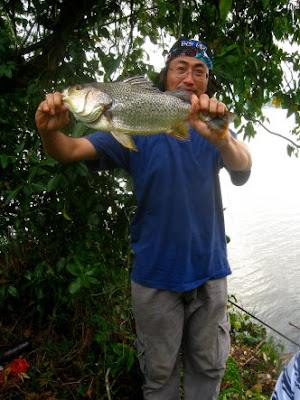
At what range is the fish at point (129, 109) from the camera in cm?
148

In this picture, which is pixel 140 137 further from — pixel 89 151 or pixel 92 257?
pixel 92 257

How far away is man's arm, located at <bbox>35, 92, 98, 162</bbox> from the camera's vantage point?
1.52m

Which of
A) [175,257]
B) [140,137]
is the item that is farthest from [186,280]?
[140,137]

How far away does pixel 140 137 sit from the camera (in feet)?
6.40

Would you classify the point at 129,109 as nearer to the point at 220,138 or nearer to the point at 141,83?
the point at 141,83

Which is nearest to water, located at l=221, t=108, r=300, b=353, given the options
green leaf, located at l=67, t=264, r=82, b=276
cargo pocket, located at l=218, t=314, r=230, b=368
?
cargo pocket, located at l=218, t=314, r=230, b=368

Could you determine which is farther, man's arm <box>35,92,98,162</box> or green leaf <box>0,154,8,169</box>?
green leaf <box>0,154,8,169</box>

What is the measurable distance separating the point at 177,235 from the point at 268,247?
3.26 m

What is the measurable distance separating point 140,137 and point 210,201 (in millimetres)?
523

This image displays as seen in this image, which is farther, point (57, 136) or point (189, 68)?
point (189, 68)

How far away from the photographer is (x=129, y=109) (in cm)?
152

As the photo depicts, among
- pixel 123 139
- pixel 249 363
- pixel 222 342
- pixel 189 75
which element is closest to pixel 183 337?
pixel 222 342

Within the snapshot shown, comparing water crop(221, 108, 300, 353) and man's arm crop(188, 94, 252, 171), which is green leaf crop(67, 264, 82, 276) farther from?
water crop(221, 108, 300, 353)

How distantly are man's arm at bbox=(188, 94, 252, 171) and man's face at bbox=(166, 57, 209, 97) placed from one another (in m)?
0.41
